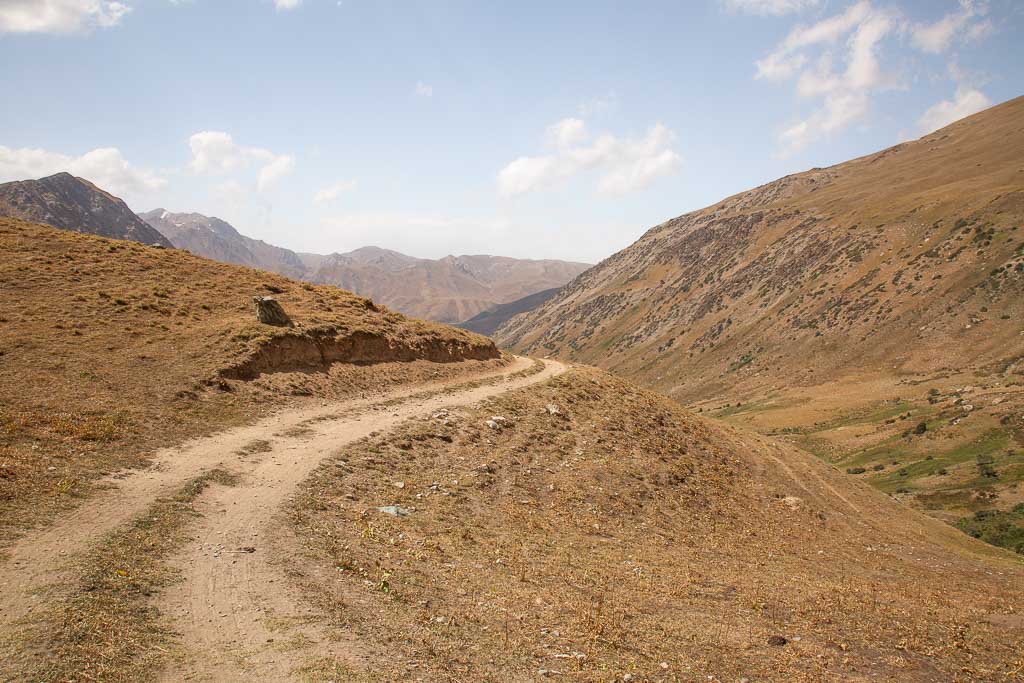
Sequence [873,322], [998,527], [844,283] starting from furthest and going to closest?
[844,283] → [873,322] → [998,527]

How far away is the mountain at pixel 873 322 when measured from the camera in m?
45.1

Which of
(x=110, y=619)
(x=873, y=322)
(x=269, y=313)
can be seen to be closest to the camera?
(x=110, y=619)

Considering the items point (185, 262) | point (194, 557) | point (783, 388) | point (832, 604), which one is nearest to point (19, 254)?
point (185, 262)

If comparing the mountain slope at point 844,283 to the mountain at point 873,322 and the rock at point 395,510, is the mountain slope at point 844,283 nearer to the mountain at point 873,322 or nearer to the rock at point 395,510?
the mountain at point 873,322

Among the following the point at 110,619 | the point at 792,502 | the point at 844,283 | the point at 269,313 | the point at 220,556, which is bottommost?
the point at 792,502

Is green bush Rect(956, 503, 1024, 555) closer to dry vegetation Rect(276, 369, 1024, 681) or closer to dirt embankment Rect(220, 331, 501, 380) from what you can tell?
dry vegetation Rect(276, 369, 1024, 681)

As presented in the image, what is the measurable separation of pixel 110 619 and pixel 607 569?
10.7m

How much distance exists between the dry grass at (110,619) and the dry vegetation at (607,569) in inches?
89.2

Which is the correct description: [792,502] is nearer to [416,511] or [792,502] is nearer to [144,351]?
[416,511]

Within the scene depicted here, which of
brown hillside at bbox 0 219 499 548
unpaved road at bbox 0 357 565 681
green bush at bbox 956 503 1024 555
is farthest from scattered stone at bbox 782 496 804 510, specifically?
unpaved road at bbox 0 357 565 681

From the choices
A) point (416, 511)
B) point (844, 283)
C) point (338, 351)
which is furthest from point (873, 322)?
point (416, 511)

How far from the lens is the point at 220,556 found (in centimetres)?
1062

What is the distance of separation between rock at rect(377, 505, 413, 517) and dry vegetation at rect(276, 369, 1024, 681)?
0.80 ft

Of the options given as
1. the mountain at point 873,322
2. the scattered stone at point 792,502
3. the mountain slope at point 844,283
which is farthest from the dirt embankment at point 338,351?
the mountain slope at point 844,283
